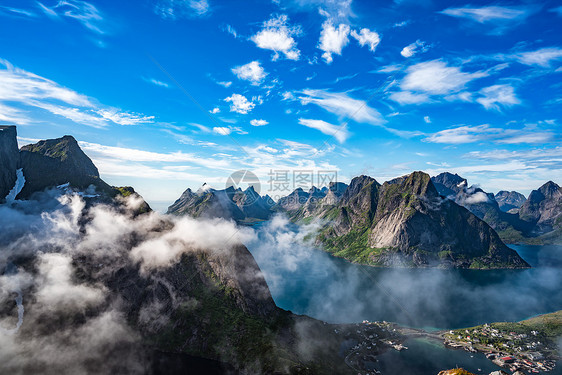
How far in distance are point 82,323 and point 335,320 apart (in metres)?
145

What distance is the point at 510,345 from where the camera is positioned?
139 m

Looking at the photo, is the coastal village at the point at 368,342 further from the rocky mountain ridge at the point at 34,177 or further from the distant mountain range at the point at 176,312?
the rocky mountain ridge at the point at 34,177

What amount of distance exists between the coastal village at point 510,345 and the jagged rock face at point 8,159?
11169 inches

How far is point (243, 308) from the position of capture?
457ft

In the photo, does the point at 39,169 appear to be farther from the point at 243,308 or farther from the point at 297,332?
the point at 297,332

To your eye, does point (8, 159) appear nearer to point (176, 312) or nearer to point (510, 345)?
point (176, 312)

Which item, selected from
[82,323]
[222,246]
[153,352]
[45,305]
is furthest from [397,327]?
[45,305]

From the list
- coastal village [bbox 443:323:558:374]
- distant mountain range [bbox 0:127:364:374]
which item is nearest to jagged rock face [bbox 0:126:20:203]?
distant mountain range [bbox 0:127:364:374]

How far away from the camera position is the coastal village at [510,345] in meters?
125

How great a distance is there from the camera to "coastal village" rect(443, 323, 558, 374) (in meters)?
125

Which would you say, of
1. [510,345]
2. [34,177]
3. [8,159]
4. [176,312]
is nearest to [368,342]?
[510,345]

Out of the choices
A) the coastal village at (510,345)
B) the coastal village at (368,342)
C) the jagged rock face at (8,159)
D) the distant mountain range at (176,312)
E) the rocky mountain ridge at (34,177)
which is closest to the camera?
the distant mountain range at (176,312)

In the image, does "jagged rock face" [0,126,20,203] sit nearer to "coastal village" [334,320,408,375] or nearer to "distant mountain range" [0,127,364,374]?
"distant mountain range" [0,127,364,374]

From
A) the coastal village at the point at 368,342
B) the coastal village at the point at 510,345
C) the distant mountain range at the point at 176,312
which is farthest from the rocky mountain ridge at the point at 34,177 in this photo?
the coastal village at the point at 510,345
